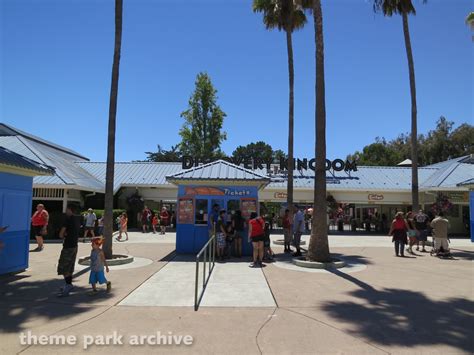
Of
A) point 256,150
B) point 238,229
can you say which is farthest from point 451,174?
point 256,150

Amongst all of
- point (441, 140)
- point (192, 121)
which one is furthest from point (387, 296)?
point (441, 140)

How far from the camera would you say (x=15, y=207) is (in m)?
9.83

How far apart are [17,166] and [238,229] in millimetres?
6829

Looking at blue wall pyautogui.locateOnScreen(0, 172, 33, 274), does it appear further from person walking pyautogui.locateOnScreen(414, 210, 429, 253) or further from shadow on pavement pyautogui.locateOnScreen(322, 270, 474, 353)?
person walking pyautogui.locateOnScreen(414, 210, 429, 253)

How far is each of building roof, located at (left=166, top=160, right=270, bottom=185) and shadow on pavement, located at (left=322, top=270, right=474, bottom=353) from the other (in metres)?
6.36

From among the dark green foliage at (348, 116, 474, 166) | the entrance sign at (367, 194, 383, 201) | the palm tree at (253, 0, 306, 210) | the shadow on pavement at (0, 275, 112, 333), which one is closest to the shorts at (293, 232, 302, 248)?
the palm tree at (253, 0, 306, 210)

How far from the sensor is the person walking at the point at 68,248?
7.66 metres

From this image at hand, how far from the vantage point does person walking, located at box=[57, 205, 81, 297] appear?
7656 mm

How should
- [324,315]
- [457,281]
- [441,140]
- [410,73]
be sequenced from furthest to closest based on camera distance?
[441,140] < [410,73] < [457,281] < [324,315]

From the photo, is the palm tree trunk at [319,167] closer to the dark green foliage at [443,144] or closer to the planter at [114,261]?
the planter at [114,261]

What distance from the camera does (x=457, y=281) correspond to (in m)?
9.41

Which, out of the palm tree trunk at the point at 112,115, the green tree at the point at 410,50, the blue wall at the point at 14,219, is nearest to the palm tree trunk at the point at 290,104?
the green tree at the point at 410,50

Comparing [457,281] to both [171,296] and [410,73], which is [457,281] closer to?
[171,296]

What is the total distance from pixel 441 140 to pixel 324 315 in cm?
4909
